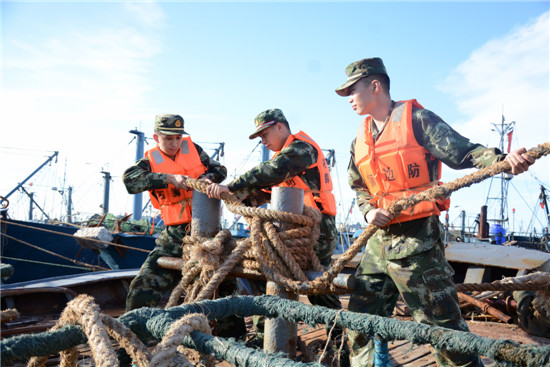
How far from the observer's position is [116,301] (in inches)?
224

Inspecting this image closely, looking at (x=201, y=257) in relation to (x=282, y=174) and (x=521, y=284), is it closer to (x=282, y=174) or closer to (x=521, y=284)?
(x=282, y=174)

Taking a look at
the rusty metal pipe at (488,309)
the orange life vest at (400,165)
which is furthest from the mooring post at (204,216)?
the rusty metal pipe at (488,309)

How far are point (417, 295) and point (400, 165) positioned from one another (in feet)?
2.63

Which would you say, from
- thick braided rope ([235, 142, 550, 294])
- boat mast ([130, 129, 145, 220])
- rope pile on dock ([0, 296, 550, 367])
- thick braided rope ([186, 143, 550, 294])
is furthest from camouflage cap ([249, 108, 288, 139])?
boat mast ([130, 129, 145, 220])

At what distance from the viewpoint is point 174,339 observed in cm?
133

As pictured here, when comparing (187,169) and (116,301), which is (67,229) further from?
(187,169)

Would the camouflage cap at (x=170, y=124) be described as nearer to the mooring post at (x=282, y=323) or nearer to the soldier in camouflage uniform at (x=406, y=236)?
the mooring post at (x=282, y=323)

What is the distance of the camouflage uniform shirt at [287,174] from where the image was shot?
350 centimetres

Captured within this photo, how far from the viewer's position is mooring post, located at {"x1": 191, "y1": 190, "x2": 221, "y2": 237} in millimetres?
3428

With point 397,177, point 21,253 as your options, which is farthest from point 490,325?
point 21,253

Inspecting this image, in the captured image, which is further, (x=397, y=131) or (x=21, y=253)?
(x=21, y=253)

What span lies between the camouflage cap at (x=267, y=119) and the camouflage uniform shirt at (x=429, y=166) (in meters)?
1.22

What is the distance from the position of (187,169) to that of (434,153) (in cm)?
250

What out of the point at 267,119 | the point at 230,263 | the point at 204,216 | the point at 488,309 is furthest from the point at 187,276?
the point at 488,309
